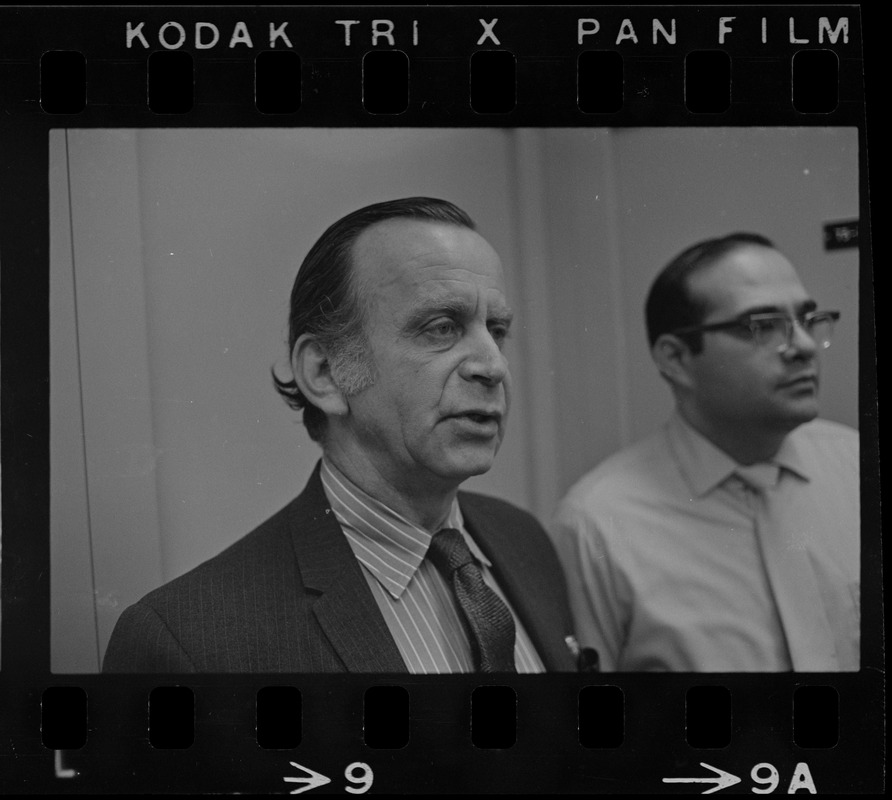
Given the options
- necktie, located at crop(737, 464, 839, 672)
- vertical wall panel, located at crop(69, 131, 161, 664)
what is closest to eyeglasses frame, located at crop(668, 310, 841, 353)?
necktie, located at crop(737, 464, 839, 672)

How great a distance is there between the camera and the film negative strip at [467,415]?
2064 millimetres

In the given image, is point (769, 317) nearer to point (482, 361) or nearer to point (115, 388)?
point (482, 361)

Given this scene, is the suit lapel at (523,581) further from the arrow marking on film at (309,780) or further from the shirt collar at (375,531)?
the arrow marking on film at (309,780)

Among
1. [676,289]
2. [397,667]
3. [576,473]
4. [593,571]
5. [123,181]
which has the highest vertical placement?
[123,181]

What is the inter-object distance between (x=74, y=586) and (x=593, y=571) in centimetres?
92

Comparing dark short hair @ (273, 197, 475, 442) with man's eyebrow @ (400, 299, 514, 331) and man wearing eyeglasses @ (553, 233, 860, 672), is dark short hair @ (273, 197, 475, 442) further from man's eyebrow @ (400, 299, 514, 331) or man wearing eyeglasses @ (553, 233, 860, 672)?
man wearing eyeglasses @ (553, 233, 860, 672)

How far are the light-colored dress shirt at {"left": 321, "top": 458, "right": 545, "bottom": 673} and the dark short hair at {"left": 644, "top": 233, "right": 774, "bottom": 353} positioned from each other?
1.84 feet

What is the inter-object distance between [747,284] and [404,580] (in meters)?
0.80

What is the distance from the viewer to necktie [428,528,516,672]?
81.3 inches

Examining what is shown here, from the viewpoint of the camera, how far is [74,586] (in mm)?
2082

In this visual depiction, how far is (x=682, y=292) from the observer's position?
2100 millimetres

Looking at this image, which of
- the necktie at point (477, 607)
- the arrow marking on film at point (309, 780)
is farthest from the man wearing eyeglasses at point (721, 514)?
the arrow marking on film at point (309, 780)
